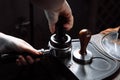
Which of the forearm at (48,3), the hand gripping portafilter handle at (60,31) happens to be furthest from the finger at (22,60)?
the forearm at (48,3)

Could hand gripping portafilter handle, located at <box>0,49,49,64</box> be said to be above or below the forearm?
below

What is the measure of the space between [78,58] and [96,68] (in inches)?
2.5

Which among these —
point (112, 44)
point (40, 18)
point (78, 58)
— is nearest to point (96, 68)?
point (78, 58)

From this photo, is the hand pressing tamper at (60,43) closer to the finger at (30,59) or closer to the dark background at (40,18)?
the finger at (30,59)

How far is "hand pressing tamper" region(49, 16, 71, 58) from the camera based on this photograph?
2.49 ft

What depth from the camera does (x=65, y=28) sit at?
30.8 inches

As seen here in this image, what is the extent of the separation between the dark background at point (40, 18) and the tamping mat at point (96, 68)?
0.82m

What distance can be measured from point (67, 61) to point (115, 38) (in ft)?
0.79

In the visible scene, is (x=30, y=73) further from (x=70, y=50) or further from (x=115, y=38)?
(x=115, y=38)

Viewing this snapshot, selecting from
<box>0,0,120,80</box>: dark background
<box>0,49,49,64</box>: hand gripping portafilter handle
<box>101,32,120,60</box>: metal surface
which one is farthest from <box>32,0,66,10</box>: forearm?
<box>0,0,120,80</box>: dark background

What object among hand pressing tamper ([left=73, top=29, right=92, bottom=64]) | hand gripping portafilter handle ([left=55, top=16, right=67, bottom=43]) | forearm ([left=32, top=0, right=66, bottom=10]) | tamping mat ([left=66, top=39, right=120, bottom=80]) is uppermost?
forearm ([left=32, top=0, right=66, bottom=10])

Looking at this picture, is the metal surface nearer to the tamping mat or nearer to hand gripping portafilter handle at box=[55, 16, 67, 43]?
the tamping mat

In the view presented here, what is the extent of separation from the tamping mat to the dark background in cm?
82

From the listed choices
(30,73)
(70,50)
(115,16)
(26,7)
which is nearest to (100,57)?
(70,50)
